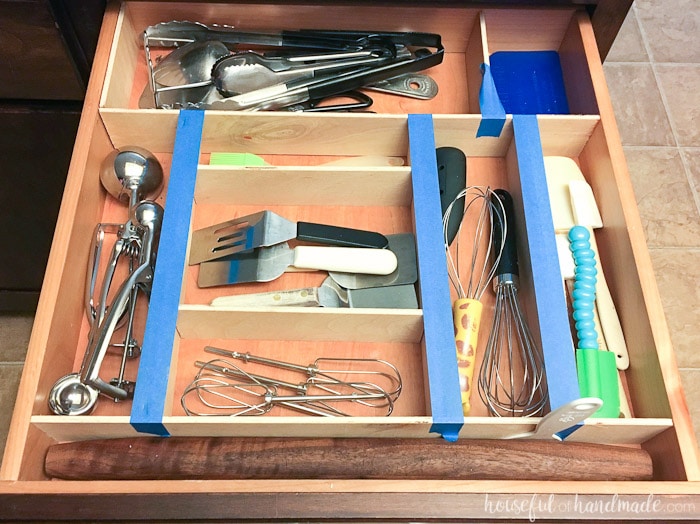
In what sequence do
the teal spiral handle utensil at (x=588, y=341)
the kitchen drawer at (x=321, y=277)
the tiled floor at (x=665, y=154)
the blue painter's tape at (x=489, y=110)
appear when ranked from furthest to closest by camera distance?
1. the tiled floor at (x=665, y=154)
2. the blue painter's tape at (x=489, y=110)
3. the teal spiral handle utensil at (x=588, y=341)
4. the kitchen drawer at (x=321, y=277)

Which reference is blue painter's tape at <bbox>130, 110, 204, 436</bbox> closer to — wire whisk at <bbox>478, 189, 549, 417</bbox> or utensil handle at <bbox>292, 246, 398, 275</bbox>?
utensil handle at <bbox>292, 246, 398, 275</bbox>

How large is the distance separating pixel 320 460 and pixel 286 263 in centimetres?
24

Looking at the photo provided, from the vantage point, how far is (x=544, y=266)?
715 millimetres

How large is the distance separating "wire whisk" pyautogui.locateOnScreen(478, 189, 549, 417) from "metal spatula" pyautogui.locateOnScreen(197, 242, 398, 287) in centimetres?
14

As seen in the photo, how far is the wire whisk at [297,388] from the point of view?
2.30 ft

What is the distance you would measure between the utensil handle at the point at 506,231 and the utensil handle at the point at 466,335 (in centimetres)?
6

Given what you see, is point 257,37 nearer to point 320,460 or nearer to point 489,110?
point 489,110

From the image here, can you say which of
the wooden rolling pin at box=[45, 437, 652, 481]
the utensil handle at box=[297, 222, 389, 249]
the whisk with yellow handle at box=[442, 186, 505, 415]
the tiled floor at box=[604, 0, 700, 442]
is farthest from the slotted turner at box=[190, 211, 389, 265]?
the tiled floor at box=[604, 0, 700, 442]

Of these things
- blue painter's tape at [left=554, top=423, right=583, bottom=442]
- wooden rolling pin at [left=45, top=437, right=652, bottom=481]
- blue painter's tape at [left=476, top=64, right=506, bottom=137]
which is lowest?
wooden rolling pin at [left=45, top=437, right=652, bottom=481]

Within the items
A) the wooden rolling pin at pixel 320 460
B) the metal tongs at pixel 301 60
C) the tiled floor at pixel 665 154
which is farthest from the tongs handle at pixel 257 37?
the tiled floor at pixel 665 154

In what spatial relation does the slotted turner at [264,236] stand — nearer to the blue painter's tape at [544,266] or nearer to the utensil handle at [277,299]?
the utensil handle at [277,299]

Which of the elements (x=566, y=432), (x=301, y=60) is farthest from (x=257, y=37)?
(x=566, y=432)

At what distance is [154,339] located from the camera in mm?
663

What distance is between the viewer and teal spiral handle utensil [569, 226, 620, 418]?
685mm
